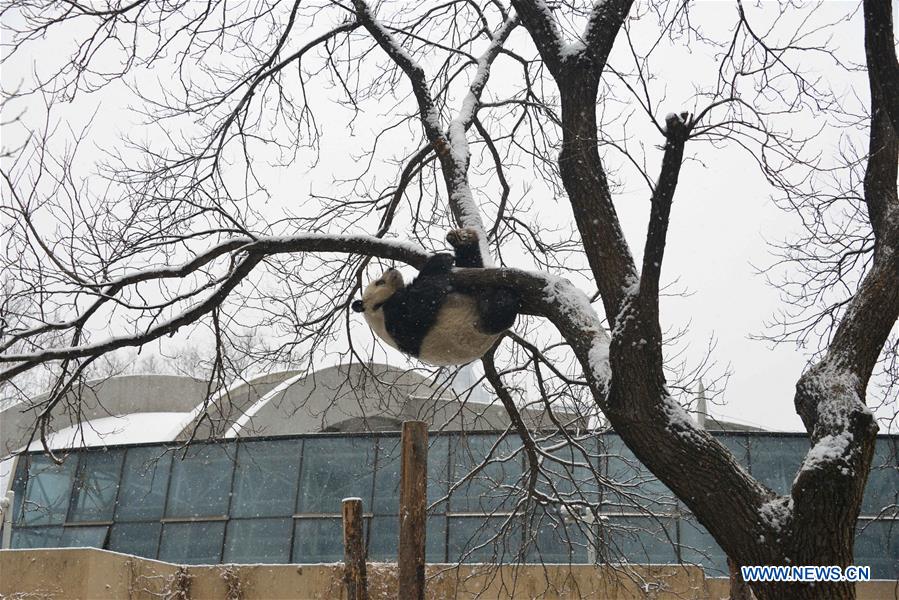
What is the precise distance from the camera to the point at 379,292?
593cm

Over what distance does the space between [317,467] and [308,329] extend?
6.87 meters

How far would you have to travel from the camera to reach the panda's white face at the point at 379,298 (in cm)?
590

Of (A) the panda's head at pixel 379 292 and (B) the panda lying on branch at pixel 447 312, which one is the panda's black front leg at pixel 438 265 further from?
(A) the panda's head at pixel 379 292

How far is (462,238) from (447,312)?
0.53 metres

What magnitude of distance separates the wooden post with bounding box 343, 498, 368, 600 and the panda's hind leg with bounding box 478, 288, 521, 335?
226 centimetres

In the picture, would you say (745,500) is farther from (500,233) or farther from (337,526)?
(337,526)

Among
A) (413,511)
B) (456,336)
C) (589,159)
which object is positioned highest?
A: (589,159)

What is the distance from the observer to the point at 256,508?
44.0 feet

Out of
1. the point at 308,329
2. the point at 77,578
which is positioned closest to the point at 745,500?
the point at 308,329

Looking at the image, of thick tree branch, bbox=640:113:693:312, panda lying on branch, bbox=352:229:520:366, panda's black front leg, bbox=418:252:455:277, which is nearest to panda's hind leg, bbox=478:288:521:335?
panda lying on branch, bbox=352:229:520:366

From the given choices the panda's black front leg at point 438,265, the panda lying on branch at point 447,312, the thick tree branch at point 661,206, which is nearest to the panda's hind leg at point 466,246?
the panda lying on branch at point 447,312

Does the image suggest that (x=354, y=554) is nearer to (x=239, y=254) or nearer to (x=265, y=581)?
(x=239, y=254)

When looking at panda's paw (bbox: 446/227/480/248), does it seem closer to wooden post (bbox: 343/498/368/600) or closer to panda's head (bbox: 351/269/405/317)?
panda's head (bbox: 351/269/405/317)

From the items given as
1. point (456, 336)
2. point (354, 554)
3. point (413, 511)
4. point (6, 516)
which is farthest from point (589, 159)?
point (6, 516)
